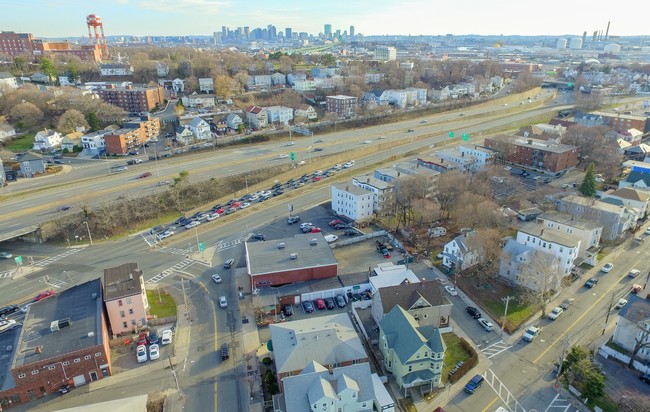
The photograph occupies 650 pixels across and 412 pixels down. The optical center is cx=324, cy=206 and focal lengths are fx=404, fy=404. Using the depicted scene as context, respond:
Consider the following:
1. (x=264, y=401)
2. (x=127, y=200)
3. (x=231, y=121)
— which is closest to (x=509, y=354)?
(x=264, y=401)

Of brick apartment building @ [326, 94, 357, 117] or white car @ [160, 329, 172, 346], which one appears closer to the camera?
white car @ [160, 329, 172, 346]

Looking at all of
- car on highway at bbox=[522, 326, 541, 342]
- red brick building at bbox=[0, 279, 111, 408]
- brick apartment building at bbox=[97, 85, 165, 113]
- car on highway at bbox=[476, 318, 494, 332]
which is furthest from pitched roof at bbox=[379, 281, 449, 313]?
brick apartment building at bbox=[97, 85, 165, 113]

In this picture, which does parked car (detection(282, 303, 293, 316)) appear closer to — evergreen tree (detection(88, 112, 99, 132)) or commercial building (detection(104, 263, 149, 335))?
commercial building (detection(104, 263, 149, 335))

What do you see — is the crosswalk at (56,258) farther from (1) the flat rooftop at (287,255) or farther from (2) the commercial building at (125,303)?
(1) the flat rooftop at (287,255)

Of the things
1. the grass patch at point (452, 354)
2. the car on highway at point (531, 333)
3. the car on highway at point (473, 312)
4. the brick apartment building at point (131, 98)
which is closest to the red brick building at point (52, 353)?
the grass patch at point (452, 354)

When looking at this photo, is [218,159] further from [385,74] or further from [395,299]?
[385,74]
